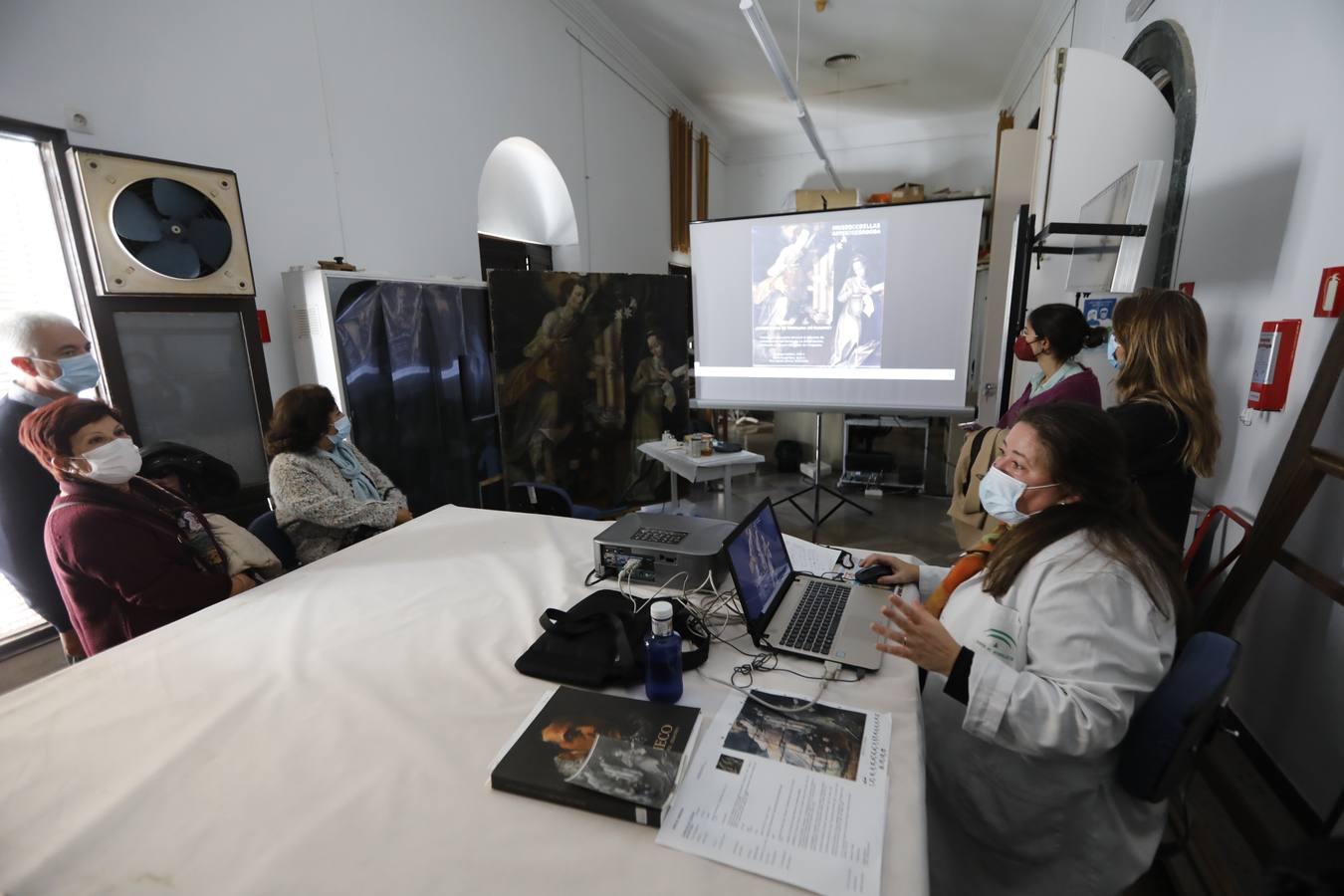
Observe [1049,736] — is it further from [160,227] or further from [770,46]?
[770,46]

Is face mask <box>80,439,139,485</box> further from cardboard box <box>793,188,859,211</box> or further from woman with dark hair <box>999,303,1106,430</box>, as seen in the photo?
cardboard box <box>793,188,859,211</box>

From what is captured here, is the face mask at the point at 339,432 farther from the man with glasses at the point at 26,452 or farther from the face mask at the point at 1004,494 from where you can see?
the face mask at the point at 1004,494

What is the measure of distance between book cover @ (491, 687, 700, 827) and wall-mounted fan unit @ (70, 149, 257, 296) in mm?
2323

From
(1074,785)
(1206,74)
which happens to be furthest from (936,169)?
(1074,785)

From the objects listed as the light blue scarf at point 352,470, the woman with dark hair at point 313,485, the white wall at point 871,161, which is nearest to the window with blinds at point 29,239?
the woman with dark hair at point 313,485

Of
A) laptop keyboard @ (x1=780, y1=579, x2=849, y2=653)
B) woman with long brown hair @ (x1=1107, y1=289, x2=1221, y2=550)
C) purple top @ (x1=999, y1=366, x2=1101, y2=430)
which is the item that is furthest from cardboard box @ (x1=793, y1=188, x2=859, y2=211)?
laptop keyboard @ (x1=780, y1=579, x2=849, y2=653)

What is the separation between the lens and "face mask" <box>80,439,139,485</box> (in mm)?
1472

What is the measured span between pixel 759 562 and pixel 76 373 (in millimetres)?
2227

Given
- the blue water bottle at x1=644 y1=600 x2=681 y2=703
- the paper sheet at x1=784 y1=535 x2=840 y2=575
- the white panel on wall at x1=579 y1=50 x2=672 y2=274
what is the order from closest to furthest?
the blue water bottle at x1=644 y1=600 x2=681 y2=703
the paper sheet at x1=784 y1=535 x2=840 y2=575
the white panel on wall at x1=579 y1=50 x2=672 y2=274

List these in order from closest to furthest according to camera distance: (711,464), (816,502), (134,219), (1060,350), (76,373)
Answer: (76,373), (134,219), (1060,350), (711,464), (816,502)

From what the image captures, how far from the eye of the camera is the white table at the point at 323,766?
739mm

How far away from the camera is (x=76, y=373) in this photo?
1.84 metres

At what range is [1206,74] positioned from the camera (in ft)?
6.88

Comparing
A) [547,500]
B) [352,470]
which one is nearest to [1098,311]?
[547,500]
